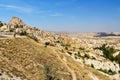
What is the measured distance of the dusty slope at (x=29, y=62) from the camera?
5189 cm

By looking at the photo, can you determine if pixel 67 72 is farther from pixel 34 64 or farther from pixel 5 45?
pixel 5 45

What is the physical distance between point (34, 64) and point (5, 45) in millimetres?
7982

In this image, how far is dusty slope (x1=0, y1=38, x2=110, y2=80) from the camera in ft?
170

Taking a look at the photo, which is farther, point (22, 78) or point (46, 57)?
point (46, 57)

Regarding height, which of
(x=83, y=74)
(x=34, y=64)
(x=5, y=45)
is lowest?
(x=83, y=74)

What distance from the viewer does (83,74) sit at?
71.4m

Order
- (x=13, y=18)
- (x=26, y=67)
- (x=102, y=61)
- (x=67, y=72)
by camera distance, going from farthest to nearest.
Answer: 1. (x=13, y=18)
2. (x=102, y=61)
3. (x=67, y=72)
4. (x=26, y=67)

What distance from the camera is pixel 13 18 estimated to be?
171 meters

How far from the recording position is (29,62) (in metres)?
59.6

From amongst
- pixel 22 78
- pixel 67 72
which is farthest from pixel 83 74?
pixel 22 78

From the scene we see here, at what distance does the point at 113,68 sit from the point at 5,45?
2705 inches

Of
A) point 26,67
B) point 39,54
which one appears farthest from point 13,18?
point 26,67

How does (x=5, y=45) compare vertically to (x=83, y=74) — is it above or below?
above

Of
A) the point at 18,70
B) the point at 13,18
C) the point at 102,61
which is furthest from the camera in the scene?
the point at 13,18
